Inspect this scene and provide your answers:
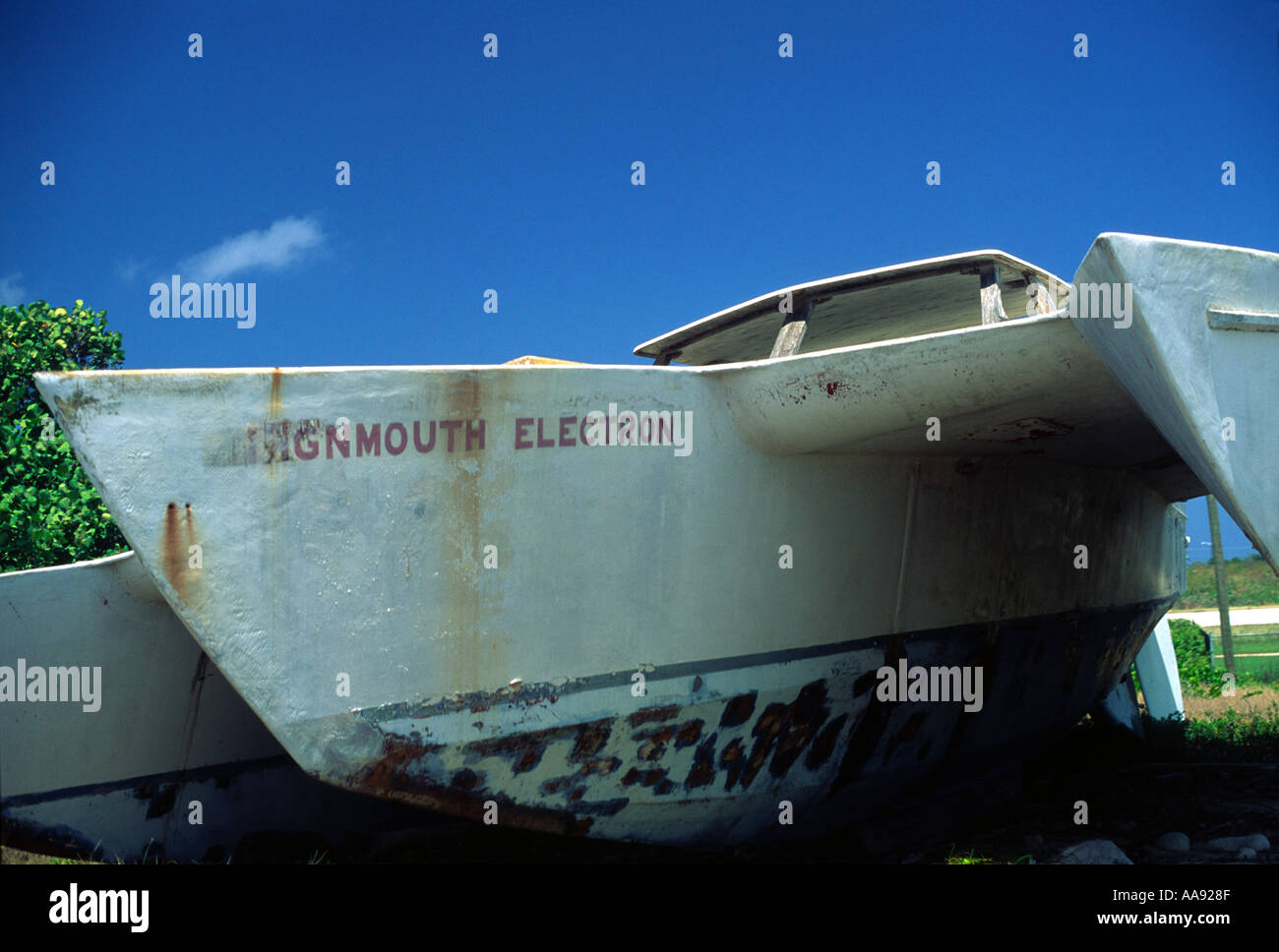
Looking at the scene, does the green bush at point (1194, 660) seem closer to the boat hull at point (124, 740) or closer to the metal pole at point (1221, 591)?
the metal pole at point (1221, 591)

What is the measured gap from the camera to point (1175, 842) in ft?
19.0

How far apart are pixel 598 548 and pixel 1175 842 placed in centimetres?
375

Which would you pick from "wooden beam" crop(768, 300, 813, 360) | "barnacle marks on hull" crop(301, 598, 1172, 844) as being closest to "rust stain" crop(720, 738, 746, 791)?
"barnacle marks on hull" crop(301, 598, 1172, 844)

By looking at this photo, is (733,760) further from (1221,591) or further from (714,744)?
(1221,591)

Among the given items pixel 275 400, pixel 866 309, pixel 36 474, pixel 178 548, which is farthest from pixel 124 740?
pixel 36 474

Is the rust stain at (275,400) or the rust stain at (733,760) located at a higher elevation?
the rust stain at (275,400)

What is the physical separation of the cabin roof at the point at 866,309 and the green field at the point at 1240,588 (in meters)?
42.1

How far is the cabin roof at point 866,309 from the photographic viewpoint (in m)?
5.71

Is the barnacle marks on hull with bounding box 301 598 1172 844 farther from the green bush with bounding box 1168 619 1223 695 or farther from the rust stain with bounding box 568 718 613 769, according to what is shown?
the green bush with bounding box 1168 619 1223 695

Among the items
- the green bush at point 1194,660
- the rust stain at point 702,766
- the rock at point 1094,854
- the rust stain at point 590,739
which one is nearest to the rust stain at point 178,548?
the rust stain at point 590,739

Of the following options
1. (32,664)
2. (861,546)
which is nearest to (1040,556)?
(861,546)

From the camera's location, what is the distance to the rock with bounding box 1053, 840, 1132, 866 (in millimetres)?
5309
